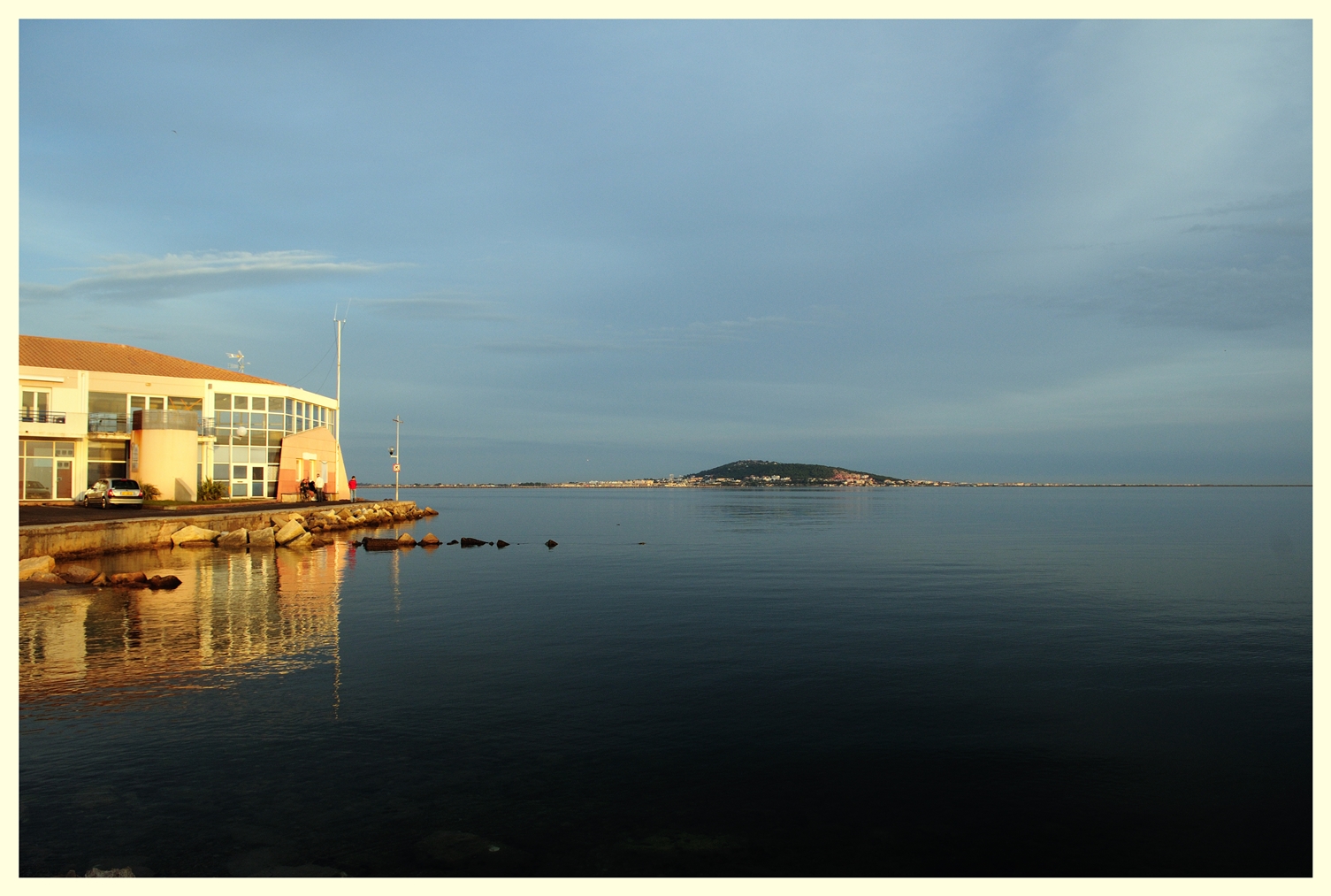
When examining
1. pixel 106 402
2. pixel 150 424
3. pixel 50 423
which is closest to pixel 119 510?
pixel 150 424

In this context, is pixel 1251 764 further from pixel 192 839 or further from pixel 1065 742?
pixel 192 839

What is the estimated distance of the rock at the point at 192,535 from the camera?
40688mm

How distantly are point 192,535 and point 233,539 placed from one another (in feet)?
6.52

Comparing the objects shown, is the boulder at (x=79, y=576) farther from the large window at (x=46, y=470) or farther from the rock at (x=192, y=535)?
the large window at (x=46, y=470)

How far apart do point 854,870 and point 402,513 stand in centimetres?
7985

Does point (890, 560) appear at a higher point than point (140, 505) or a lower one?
lower

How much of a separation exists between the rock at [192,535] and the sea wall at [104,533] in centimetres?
58

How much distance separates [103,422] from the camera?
2076 inches

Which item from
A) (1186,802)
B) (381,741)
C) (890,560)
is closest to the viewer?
(1186,802)

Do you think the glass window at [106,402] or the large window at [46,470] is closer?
the large window at [46,470]

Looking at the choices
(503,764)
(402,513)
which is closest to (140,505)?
(402,513)

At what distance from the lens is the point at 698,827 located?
9.34m

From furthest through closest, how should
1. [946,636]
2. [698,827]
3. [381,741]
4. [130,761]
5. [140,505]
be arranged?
[140,505], [946,636], [381,741], [130,761], [698,827]

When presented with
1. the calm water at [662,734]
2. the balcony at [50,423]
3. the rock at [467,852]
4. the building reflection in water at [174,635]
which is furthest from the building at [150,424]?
the rock at [467,852]
